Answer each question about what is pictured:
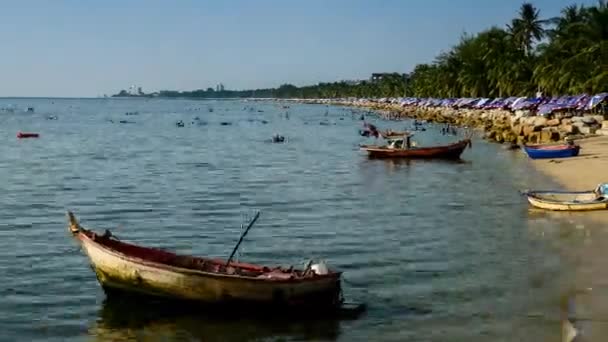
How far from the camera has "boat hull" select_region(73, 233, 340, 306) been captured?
1828 cm

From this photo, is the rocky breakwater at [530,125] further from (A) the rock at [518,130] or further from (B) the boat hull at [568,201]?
(B) the boat hull at [568,201]

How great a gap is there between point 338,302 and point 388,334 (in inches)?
78.3

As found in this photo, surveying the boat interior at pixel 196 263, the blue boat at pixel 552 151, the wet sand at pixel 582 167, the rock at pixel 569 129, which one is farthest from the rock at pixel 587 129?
the boat interior at pixel 196 263

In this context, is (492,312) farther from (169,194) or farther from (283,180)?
(283,180)

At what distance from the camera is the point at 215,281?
1836 centimetres

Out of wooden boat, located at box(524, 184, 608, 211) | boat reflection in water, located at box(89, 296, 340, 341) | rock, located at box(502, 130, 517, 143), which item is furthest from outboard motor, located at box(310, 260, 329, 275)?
rock, located at box(502, 130, 517, 143)

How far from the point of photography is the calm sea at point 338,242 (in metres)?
18.1

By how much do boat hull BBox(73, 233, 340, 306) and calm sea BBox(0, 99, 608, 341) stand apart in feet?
1.52

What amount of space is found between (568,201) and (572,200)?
1.24 feet

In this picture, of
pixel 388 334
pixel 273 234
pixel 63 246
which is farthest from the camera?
pixel 273 234

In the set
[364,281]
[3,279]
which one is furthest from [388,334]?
[3,279]

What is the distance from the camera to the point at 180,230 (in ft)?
96.4

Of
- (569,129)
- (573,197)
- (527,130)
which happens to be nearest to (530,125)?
(527,130)

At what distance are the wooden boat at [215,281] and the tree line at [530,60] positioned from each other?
53.1 metres
